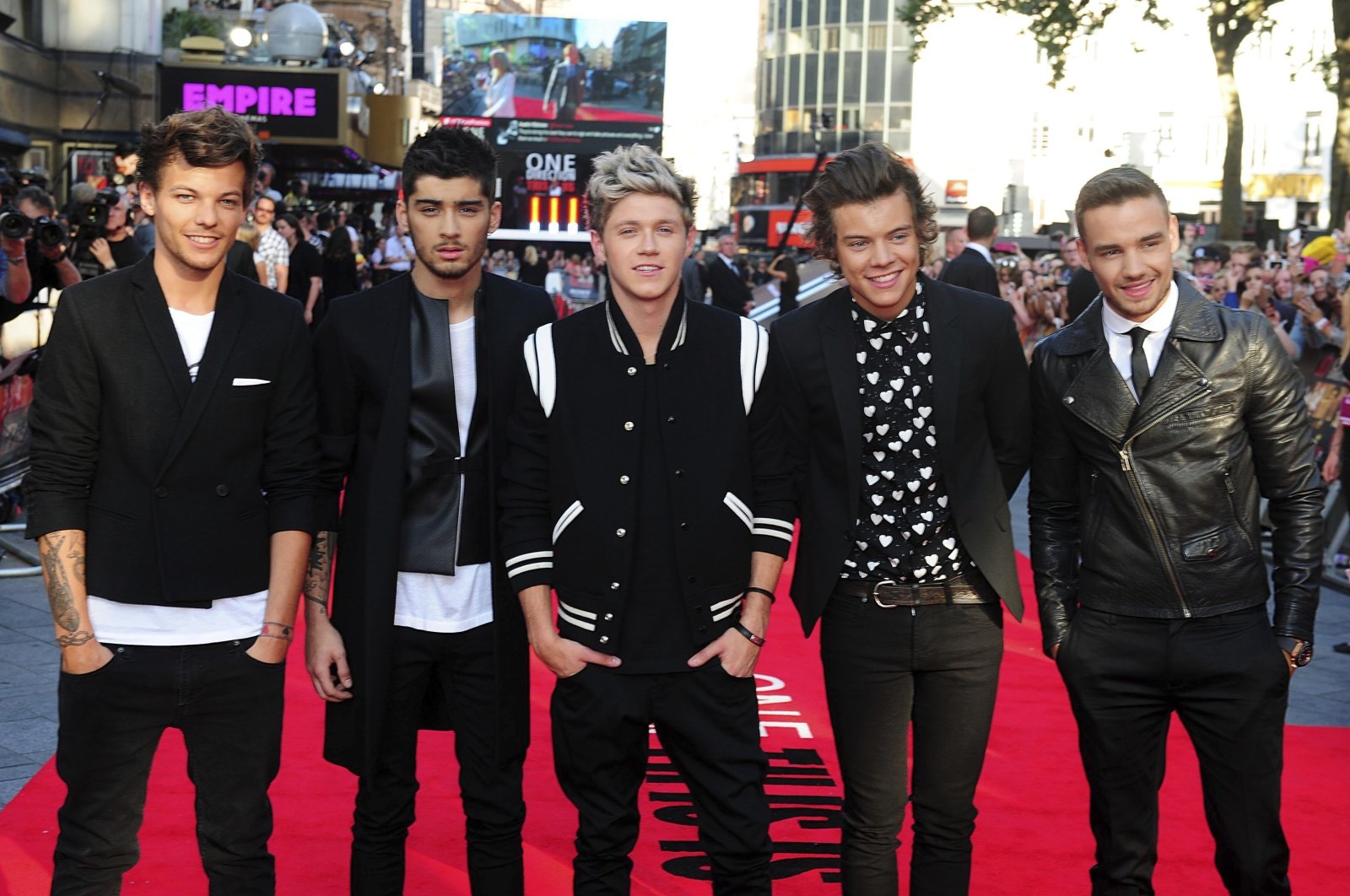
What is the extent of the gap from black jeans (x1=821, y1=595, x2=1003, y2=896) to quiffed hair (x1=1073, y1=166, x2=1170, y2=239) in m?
0.98

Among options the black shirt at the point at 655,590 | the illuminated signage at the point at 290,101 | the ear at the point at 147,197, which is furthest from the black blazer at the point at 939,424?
the illuminated signage at the point at 290,101

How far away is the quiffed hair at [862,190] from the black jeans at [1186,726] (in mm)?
1023

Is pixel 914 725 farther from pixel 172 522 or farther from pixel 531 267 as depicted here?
pixel 531 267

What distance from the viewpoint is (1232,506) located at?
11.4 ft

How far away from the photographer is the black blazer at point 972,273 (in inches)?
413

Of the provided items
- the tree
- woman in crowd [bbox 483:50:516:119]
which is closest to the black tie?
the tree

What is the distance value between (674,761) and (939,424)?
3.26 ft

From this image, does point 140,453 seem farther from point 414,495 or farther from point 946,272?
point 946,272

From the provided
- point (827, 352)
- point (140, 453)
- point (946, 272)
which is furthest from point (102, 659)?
point (946, 272)

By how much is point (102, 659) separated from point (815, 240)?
1892 millimetres

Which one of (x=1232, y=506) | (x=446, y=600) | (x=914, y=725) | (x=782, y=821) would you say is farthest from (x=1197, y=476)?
(x=782, y=821)

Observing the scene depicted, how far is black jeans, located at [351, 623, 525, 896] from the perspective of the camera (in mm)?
3629

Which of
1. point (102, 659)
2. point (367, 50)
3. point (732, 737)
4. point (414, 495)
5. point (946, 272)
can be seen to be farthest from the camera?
point (367, 50)

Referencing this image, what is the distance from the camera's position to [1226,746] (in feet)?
11.2
